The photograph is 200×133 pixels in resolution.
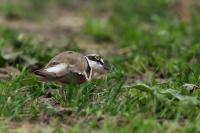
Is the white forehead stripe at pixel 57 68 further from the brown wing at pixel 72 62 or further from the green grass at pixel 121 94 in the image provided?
the green grass at pixel 121 94

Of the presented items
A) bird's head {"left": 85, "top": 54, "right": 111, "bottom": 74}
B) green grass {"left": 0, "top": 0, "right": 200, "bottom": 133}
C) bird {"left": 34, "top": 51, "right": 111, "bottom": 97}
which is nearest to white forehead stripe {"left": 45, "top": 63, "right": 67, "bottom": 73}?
bird {"left": 34, "top": 51, "right": 111, "bottom": 97}

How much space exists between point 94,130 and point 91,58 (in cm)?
129

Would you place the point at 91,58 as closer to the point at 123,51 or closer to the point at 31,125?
the point at 31,125

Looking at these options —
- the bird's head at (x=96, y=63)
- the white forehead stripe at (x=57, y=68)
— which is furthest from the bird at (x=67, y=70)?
the bird's head at (x=96, y=63)

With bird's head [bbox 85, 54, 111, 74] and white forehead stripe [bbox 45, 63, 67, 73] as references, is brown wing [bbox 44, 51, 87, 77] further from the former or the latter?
bird's head [bbox 85, 54, 111, 74]

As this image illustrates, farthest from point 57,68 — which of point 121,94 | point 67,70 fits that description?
point 121,94

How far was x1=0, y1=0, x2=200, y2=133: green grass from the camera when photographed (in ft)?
16.5

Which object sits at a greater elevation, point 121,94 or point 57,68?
point 57,68

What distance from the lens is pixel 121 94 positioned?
18.9ft

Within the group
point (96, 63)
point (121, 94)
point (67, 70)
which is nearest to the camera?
point (67, 70)

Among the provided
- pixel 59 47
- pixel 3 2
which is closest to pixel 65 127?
pixel 59 47

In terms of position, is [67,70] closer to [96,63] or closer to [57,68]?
[57,68]

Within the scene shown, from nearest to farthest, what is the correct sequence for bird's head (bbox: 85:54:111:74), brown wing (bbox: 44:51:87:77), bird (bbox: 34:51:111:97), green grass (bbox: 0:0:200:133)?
green grass (bbox: 0:0:200:133) < bird (bbox: 34:51:111:97) < brown wing (bbox: 44:51:87:77) < bird's head (bbox: 85:54:111:74)

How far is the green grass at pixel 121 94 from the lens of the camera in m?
5.02
